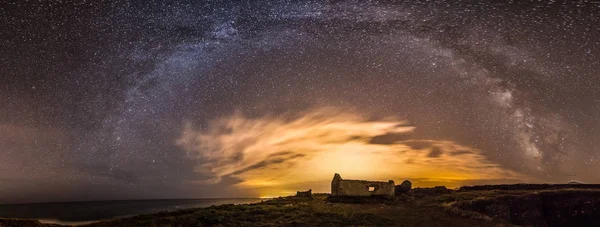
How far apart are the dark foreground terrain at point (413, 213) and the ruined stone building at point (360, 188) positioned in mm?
1617

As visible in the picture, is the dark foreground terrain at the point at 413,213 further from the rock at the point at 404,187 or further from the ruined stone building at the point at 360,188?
the rock at the point at 404,187

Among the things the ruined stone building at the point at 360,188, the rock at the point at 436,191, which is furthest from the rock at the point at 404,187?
the ruined stone building at the point at 360,188

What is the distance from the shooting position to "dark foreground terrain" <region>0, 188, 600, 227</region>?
22109 millimetres

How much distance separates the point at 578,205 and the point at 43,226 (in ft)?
119

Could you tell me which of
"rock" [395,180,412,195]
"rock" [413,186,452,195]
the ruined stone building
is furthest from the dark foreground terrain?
"rock" [395,180,412,195]

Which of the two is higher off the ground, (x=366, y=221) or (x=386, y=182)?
(x=386, y=182)

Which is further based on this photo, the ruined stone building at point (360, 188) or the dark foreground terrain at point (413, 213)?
the ruined stone building at point (360, 188)

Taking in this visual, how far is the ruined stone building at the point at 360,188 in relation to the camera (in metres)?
36.4

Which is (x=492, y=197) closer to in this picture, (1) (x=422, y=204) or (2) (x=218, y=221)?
(1) (x=422, y=204)

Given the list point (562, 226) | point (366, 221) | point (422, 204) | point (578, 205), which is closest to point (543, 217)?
point (562, 226)

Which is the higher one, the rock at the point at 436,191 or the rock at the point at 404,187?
the rock at the point at 404,187

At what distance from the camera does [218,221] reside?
22.2 m

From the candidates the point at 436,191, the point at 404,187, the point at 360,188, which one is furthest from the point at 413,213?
the point at 436,191

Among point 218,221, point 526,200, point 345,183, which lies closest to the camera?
point 218,221
